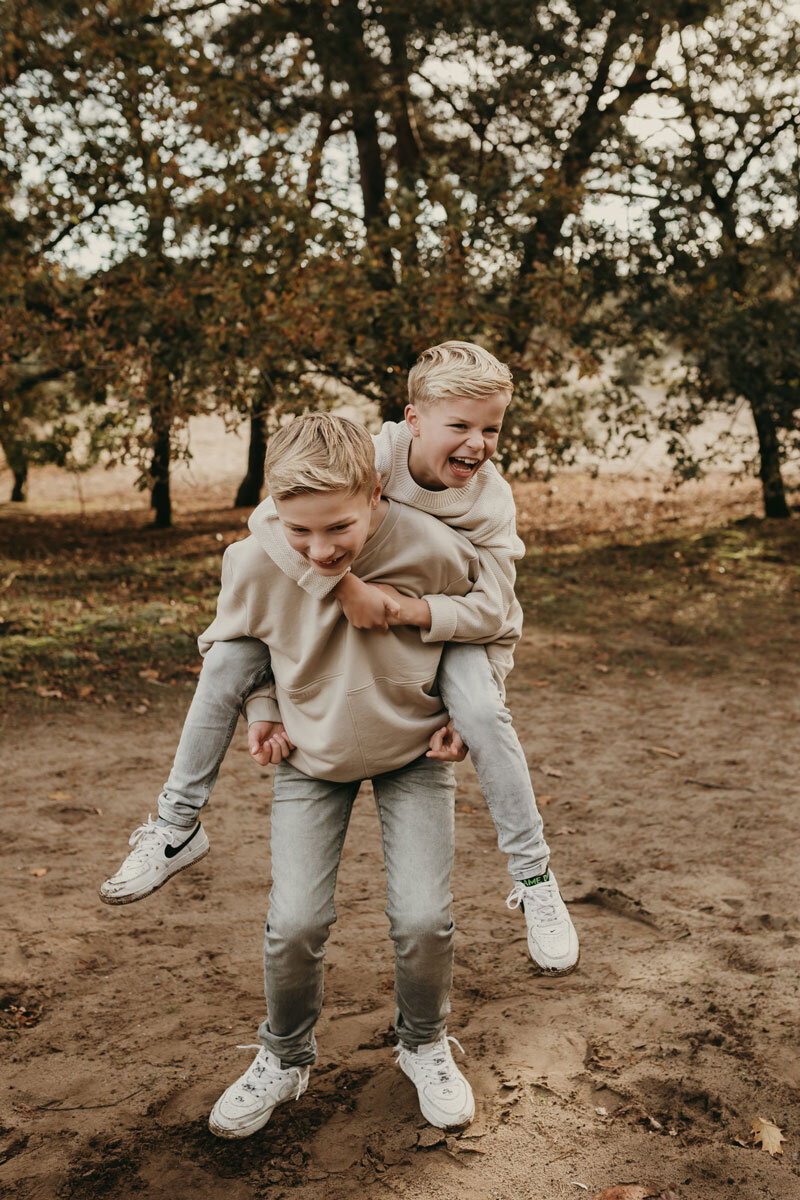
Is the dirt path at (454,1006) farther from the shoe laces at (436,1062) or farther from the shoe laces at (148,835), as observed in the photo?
the shoe laces at (148,835)

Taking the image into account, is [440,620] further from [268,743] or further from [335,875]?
[335,875]

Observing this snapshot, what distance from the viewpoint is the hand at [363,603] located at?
2512 millimetres

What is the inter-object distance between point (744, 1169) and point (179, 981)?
6.75 feet

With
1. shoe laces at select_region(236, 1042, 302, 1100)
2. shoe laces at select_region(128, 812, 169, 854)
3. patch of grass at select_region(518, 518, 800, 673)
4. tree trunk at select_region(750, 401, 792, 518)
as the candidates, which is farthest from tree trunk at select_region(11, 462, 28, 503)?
shoe laces at select_region(236, 1042, 302, 1100)

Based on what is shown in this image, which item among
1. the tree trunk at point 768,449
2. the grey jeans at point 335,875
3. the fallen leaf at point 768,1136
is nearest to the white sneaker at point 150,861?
the grey jeans at point 335,875

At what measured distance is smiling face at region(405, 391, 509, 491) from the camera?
8.71 ft

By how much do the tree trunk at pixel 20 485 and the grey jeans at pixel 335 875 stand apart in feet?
52.2

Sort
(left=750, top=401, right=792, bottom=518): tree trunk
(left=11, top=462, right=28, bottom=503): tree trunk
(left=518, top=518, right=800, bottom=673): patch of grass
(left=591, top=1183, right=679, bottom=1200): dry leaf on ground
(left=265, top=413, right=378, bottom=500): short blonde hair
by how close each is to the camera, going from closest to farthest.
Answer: (left=265, top=413, right=378, bottom=500): short blonde hair
(left=591, top=1183, right=679, bottom=1200): dry leaf on ground
(left=518, top=518, right=800, bottom=673): patch of grass
(left=750, top=401, right=792, bottom=518): tree trunk
(left=11, top=462, right=28, bottom=503): tree trunk

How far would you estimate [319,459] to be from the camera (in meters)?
2.37

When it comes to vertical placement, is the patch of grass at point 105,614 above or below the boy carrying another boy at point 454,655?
below

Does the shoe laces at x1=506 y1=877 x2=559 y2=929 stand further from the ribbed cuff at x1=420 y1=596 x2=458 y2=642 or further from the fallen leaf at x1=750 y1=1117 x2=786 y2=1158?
the fallen leaf at x1=750 y1=1117 x2=786 y2=1158

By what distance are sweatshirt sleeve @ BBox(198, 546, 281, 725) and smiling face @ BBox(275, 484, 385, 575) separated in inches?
10.2

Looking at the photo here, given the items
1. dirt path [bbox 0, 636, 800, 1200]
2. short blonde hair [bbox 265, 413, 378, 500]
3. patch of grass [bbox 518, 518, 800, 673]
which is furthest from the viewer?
patch of grass [bbox 518, 518, 800, 673]

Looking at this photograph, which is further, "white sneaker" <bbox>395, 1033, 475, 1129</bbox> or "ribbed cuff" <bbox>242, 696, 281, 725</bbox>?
"white sneaker" <bbox>395, 1033, 475, 1129</bbox>
